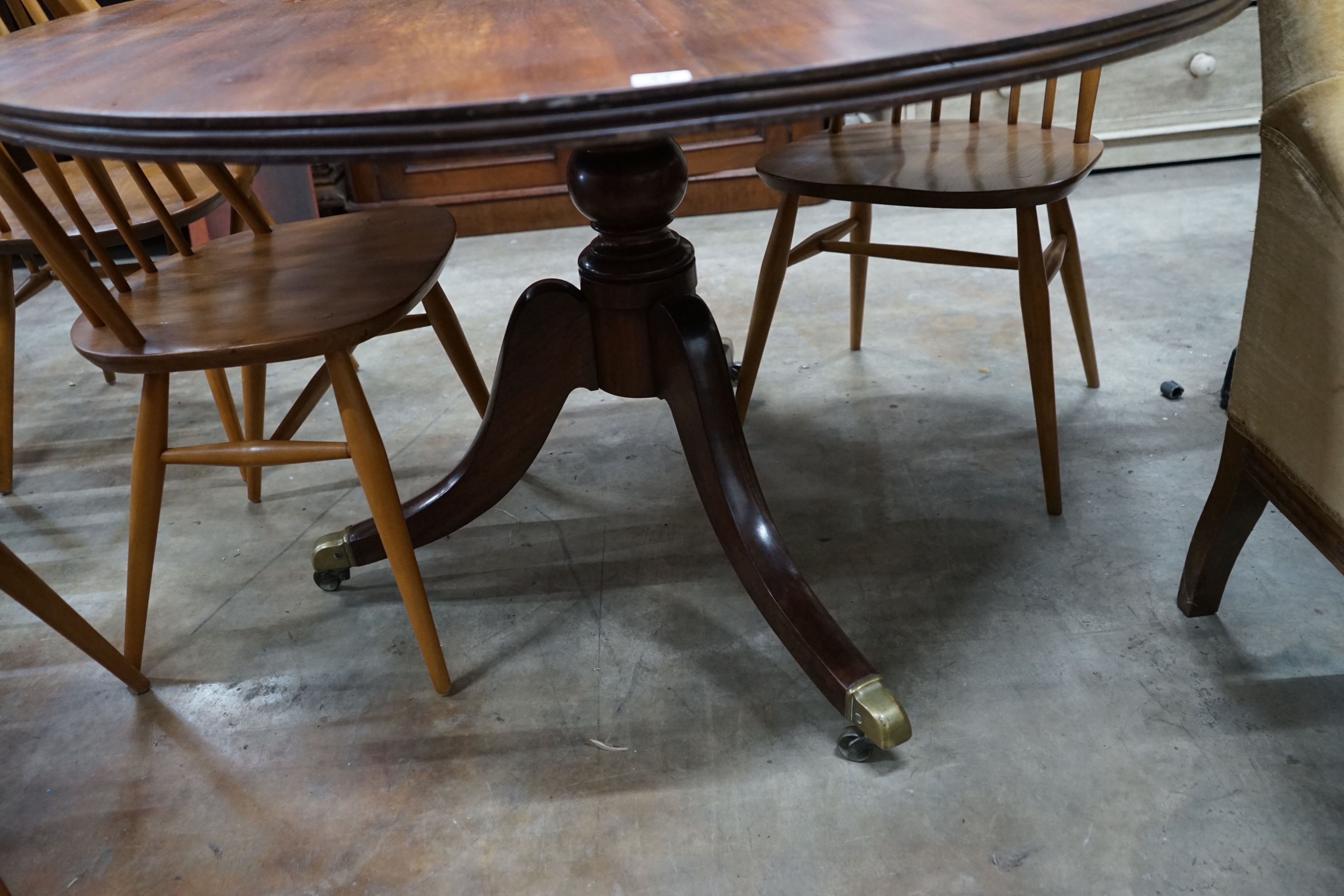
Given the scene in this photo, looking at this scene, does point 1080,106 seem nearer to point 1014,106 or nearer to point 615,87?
point 1014,106

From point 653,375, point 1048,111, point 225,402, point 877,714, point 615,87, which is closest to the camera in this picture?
point 615,87

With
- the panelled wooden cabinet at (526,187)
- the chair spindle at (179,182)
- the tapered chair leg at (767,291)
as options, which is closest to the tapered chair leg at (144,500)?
the chair spindle at (179,182)

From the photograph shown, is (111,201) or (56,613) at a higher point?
(111,201)

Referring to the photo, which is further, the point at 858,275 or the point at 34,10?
the point at 858,275

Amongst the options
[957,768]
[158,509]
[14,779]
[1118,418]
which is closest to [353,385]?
[158,509]

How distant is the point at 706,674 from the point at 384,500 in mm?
467

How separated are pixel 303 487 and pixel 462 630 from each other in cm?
59

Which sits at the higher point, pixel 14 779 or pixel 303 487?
pixel 14 779

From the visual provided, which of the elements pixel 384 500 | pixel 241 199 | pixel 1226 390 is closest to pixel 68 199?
pixel 241 199

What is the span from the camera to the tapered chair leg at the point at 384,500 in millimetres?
1137

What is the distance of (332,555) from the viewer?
143 centimetres

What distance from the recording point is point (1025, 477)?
5.24ft

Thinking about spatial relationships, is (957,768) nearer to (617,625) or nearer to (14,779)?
(617,625)

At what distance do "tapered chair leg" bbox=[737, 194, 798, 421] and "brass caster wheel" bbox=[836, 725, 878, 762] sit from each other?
2.07ft
